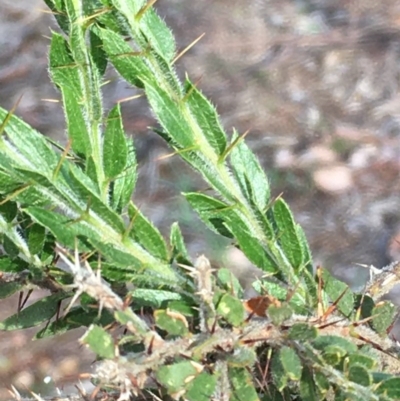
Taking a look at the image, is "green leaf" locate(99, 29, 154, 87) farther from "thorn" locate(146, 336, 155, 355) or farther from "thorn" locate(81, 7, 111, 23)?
"thorn" locate(146, 336, 155, 355)

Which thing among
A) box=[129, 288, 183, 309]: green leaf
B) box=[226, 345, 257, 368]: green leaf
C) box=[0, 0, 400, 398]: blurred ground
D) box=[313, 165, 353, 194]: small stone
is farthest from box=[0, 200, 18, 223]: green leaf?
box=[313, 165, 353, 194]: small stone

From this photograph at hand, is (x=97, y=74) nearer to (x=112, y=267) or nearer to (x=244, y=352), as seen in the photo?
(x=112, y=267)

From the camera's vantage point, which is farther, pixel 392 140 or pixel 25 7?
pixel 25 7

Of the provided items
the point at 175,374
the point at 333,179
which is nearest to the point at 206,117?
the point at 175,374

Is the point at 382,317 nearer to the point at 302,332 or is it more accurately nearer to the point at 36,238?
the point at 302,332

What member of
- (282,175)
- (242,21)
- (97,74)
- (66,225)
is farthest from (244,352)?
(242,21)

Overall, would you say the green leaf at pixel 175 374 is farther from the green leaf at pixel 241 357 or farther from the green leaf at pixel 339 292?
the green leaf at pixel 339 292

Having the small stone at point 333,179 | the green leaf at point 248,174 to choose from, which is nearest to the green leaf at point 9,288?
the green leaf at point 248,174
